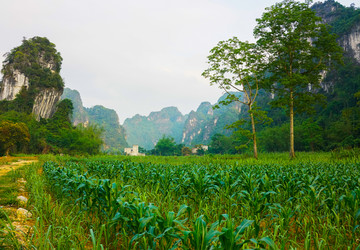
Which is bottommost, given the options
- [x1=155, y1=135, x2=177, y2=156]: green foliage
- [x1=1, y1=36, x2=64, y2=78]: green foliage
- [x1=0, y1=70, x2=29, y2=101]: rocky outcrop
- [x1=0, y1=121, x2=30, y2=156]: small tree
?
[x1=155, y1=135, x2=177, y2=156]: green foliage

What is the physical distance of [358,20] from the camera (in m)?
60.9

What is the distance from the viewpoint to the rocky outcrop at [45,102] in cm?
5018

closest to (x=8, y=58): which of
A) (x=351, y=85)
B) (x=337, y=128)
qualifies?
(x=337, y=128)

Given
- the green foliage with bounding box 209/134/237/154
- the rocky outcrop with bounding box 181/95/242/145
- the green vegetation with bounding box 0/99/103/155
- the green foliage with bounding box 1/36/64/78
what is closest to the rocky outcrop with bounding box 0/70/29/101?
the green foliage with bounding box 1/36/64/78

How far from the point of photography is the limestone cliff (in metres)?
48.9

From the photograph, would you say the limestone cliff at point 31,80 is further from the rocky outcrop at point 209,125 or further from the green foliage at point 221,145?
the rocky outcrop at point 209,125

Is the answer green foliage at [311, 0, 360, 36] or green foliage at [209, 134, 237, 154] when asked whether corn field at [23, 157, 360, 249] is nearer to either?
green foliage at [209, 134, 237, 154]

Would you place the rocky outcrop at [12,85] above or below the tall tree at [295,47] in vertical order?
above

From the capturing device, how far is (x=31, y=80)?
1993 inches

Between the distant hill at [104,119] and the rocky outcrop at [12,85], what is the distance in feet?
242

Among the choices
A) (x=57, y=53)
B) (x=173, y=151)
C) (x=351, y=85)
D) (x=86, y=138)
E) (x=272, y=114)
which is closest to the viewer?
(x=86, y=138)

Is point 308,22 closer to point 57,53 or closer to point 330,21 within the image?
point 57,53

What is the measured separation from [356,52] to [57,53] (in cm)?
8944

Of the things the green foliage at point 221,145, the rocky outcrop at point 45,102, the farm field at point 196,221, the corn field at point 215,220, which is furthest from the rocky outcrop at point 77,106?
the corn field at point 215,220
